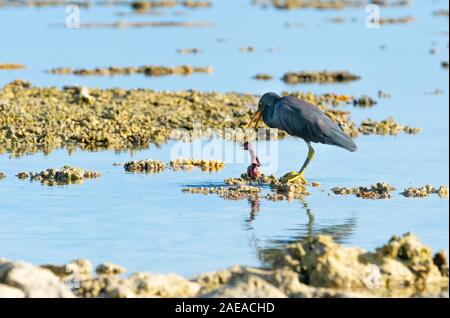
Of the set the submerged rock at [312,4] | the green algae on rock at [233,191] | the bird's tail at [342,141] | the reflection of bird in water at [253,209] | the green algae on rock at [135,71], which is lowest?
the reflection of bird in water at [253,209]

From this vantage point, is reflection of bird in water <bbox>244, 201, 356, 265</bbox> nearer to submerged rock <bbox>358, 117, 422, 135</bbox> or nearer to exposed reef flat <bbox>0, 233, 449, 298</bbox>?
exposed reef flat <bbox>0, 233, 449, 298</bbox>

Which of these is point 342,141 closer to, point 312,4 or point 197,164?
point 197,164

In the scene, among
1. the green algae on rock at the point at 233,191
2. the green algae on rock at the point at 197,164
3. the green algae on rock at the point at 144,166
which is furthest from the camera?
the green algae on rock at the point at 197,164

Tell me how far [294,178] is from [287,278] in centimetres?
640

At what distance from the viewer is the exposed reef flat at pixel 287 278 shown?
A: 36.1 ft

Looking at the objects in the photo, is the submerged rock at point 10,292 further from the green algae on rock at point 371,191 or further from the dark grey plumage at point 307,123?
the dark grey plumage at point 307,123

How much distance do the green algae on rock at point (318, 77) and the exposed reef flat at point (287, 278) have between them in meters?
19.0

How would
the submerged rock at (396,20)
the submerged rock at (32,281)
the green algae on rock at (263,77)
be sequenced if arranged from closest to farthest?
1. the submerged rock at (32,281)
2. the green algae on rock at (263,77)
3. the submerged rock at (396,20)

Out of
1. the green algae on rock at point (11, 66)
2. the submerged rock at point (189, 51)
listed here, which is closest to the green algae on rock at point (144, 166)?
the green algae on rock at point (11, 66)

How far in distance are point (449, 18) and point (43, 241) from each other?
1552 inches

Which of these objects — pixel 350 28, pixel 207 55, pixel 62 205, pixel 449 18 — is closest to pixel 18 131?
pixel 62 205
